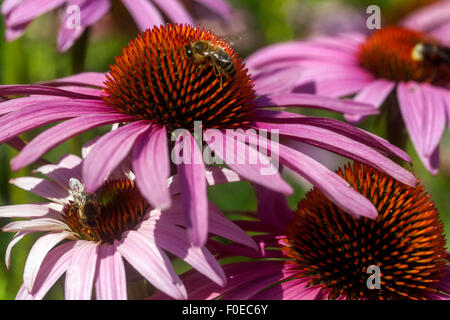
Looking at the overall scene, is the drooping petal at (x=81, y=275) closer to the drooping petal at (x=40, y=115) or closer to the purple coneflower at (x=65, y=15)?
the drooping petal at (x=40, y=115)

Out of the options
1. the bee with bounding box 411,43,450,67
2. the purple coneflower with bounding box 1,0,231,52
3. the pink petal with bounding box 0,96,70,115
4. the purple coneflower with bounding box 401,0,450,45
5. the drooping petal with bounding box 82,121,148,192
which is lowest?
the drooping petal with bounding box 82,121,148,192

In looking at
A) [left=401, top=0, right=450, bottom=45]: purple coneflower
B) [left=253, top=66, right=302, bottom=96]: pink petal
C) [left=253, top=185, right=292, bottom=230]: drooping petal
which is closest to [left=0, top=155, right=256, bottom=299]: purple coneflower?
[left=253, top=185, right=292, bottom=230]: drooping petal

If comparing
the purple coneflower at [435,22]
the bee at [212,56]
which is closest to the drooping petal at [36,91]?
the bee at [212,56]

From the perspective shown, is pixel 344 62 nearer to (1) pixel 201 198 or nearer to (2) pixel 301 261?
(2) pixel 301 261

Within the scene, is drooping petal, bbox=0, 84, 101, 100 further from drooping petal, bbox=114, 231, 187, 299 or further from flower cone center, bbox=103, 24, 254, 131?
drooping petal, bbox=114, 231, 187, 299

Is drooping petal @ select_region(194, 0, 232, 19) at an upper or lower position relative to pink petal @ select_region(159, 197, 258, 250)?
upper

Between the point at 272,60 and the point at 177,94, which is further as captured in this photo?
the point at 272,60
